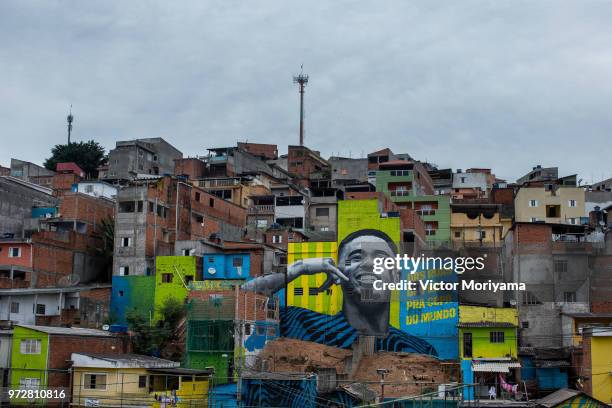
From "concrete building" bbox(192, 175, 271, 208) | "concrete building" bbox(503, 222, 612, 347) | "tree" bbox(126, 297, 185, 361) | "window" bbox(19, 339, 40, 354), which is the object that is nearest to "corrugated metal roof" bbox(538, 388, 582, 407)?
"concrete building" bbox(503, 222, 612, 347)

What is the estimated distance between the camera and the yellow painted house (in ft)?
120

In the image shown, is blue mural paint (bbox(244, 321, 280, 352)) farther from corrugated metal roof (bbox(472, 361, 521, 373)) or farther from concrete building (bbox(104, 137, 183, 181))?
concrete building (bbox(104, 137, 183, 181))

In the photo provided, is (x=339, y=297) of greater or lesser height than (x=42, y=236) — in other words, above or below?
below

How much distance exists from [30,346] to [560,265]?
32.8 meters

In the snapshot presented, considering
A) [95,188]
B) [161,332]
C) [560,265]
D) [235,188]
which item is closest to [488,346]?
[560,265]

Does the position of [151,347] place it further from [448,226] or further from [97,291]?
[448,226]

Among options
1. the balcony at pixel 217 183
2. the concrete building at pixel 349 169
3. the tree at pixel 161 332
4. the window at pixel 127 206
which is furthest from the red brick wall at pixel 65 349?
the concrete building at pixel 349 169

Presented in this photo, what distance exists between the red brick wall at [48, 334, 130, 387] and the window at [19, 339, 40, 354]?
0.65 meters

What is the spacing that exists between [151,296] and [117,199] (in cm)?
775

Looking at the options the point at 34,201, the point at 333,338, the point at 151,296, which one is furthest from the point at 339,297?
the point at 34,201

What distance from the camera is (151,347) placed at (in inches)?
1837

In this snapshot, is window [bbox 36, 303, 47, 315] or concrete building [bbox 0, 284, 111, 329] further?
window [bbox 36, 303, 47, 315]

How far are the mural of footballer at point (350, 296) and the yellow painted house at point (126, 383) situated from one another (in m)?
13.7

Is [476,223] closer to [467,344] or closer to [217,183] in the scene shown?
[217,183]
